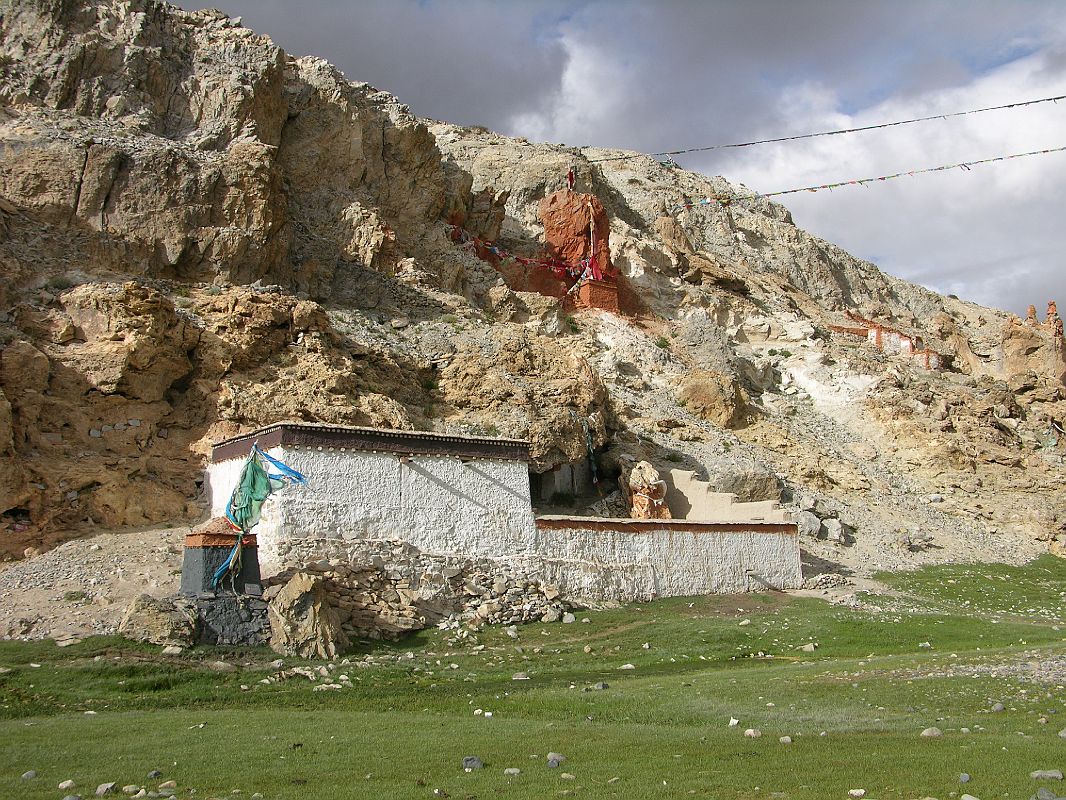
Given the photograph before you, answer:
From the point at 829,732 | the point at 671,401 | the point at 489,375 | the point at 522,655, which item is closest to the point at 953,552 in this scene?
the point at 671,401

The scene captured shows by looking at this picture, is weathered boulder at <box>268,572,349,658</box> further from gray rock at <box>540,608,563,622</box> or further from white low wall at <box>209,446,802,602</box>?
gray rock at <box>540,608,563,622</box>

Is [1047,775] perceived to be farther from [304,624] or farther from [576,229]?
[576,229]

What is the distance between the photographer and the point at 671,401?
3831 centimetres

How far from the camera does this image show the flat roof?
2031 centimetres

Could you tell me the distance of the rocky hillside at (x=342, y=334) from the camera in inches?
899

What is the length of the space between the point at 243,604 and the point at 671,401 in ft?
78.6

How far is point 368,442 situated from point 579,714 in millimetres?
9487

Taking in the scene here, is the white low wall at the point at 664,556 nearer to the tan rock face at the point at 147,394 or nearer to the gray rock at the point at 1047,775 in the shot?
the tan rock face at the point at 147,394

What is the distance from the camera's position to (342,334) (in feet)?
97.6

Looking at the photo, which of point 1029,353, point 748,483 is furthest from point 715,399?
point 1029,353

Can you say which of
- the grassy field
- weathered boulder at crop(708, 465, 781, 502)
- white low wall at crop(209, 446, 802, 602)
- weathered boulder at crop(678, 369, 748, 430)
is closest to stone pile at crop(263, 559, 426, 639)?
white low wall at crop(209, 446, 802, 602)

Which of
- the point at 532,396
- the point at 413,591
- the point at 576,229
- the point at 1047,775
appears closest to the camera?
the point at 1047,775

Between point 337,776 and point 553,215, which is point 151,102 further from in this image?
point 337,776

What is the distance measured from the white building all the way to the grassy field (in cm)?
215
